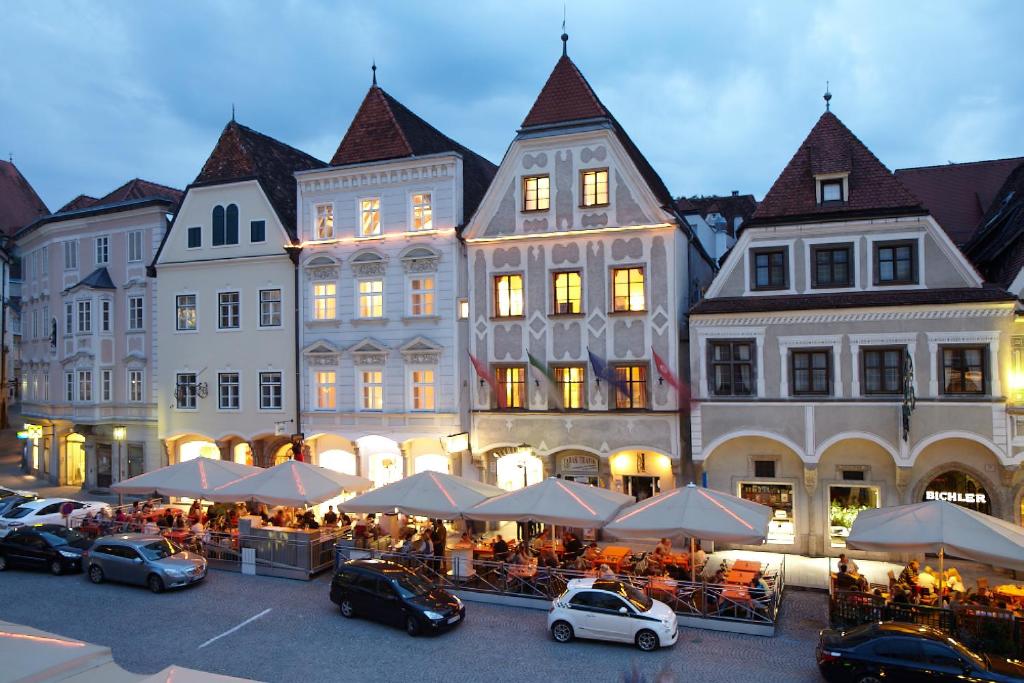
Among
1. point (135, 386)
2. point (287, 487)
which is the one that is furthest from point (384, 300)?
point (135, 386)

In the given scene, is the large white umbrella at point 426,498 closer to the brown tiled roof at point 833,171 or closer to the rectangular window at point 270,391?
the rectangular window at point 270,391

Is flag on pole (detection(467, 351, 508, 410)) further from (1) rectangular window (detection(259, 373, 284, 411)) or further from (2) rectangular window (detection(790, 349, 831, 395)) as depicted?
(2) rectangular window (detection(790, 349, 831, 395))

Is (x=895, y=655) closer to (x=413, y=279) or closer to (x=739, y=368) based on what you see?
(x=739, y=368)

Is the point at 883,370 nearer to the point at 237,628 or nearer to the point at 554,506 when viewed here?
the point at 554,506

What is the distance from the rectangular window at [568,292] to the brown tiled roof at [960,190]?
15239 mm

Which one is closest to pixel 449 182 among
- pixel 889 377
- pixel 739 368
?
pixel 739 368

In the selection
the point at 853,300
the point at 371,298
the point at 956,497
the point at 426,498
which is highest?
the point at 371,298

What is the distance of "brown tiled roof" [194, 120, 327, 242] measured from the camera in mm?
33969

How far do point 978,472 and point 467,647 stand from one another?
16430mm

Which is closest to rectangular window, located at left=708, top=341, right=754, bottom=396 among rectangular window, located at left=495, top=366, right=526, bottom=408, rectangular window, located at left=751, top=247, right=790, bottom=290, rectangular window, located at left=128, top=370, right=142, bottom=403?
rectangular window, located at left=751, top=247, right=790, bottom=290

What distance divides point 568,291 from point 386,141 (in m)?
10.0

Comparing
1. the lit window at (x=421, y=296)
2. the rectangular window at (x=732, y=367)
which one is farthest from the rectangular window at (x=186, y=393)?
the rectangular window at (x=732, y=367)

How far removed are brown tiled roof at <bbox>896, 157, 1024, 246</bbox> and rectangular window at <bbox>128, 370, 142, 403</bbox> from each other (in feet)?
114

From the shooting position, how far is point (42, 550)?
2327cm
